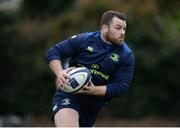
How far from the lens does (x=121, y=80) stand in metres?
7.66

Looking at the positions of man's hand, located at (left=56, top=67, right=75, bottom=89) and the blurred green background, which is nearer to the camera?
man's hand, located at (left=56, top=67, right=75, bottom=89)

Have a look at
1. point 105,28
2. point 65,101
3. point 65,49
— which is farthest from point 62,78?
point 105,28

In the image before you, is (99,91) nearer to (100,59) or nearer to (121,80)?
(121,80)

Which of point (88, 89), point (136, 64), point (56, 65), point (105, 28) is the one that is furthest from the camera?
point (136, 64)

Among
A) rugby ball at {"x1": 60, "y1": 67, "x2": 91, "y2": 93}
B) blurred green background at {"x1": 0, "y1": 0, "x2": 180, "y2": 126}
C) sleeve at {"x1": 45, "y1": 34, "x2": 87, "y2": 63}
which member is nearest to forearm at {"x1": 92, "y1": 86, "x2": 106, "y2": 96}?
rugby ball at {"x1": 60, "y1": 67, "x2": 91, "y2": 93}

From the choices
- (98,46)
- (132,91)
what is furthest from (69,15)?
(98,46)

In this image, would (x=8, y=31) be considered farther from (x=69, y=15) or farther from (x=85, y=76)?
(x=85, y=76)

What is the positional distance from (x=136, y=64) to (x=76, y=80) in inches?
683

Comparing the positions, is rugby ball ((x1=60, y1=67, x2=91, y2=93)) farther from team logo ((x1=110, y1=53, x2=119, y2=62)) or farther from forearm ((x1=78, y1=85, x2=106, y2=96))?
team logo ((x1=110, y1=53, x2=119, y2=62))

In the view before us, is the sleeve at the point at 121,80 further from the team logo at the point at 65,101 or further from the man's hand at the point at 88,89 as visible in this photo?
the team logo at the point at 65,101

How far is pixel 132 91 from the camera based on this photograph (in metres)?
24.6

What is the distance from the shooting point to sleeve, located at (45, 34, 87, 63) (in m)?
7.70

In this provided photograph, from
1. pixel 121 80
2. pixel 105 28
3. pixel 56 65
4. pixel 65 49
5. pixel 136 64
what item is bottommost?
pixel 136 64

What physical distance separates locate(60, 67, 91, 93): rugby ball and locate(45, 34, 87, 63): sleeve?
1.34 feet
